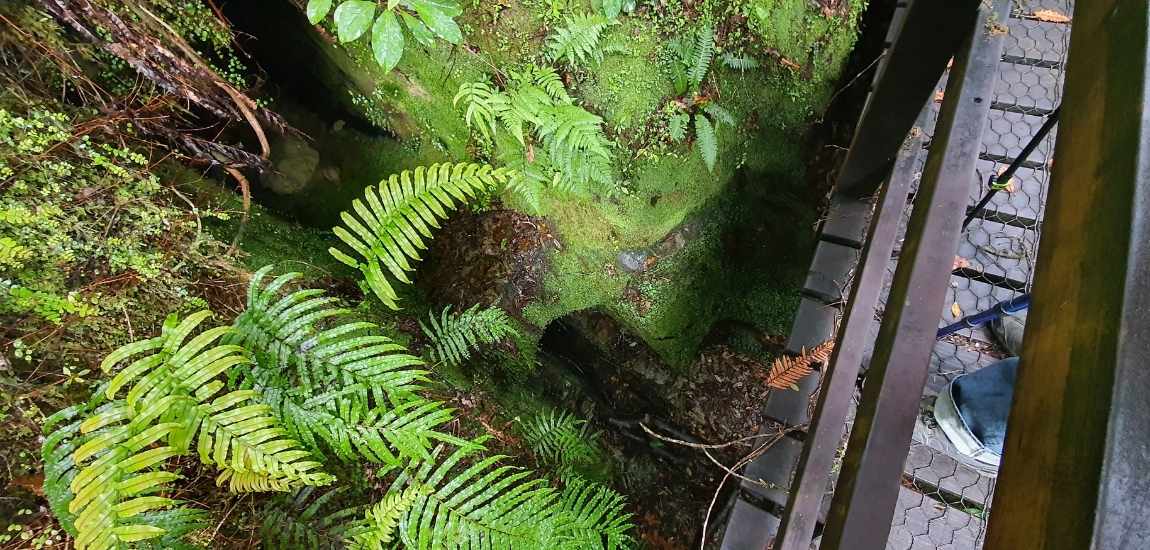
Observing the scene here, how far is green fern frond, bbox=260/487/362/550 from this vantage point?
210 centimetres

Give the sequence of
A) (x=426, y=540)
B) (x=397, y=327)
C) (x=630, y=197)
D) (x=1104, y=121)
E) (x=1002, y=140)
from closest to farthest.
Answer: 1. (x=1104, y=121)
2. (x=426, y=540)
3. (x=397, y=327)
4. (x=630, y=197)
5. (x=1002, y=140)

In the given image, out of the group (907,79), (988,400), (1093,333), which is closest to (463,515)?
(1093,333)

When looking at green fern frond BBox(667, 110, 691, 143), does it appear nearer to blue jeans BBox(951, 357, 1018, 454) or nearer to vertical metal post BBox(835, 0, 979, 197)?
vertical metal post BBox(835, 0, 979, 197)

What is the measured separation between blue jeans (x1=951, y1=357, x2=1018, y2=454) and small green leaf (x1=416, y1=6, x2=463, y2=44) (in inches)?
122

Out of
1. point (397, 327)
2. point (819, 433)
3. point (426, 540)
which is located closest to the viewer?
point (819, 433)

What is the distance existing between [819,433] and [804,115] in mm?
2405

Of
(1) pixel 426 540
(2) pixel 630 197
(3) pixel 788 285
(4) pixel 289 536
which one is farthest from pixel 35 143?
(3) pixel 788 285

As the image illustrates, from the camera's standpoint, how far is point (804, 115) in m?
3.60

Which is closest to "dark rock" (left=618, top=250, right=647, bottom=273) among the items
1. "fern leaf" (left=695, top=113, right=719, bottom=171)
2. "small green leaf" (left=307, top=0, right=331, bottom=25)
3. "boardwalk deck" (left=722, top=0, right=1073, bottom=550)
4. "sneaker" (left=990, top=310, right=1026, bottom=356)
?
"fern leaf" (left=695, top=113, right=719, bottom=171)

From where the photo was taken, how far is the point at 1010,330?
3.16 metres

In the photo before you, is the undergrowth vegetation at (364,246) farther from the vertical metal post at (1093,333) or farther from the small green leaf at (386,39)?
the vertical metal post at (1093,333)

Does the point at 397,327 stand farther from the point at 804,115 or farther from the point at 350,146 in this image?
the point at 804,115

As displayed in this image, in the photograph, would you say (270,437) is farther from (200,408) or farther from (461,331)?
(461,331)

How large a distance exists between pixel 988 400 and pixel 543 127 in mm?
2816
